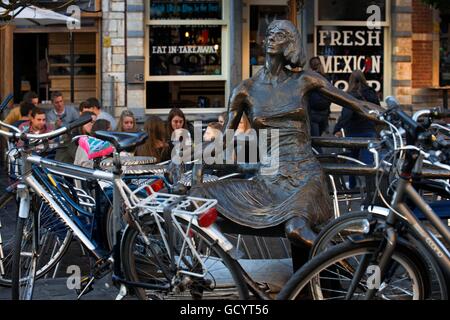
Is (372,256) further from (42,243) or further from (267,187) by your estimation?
(42,243)

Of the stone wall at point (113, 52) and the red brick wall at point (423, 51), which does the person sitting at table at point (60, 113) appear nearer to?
the stone wall at point (113, 52)

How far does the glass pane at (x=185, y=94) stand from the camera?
53.1ft

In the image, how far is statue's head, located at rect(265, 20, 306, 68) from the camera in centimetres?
517

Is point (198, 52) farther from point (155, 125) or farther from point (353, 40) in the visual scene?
point (155, 125)

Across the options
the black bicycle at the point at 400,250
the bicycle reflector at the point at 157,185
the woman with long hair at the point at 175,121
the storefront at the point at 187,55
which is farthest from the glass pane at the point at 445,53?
the black bicycle at the point at 400,250

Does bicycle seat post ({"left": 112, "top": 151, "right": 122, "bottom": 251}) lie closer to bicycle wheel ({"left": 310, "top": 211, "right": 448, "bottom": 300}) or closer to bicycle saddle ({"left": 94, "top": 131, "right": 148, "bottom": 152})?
bicycle saddle ({"left": 94, "top": 131, "right": 148, "bottom": 152})

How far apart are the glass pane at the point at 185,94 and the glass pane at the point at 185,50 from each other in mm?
199

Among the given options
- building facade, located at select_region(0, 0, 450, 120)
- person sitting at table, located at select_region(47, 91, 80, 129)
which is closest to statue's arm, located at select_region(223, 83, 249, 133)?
person sitting at table, located at select_region(47, 91, 80, 129)

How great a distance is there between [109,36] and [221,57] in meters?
2.04

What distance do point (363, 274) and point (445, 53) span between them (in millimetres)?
13786

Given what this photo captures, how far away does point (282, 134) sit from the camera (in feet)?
16.9

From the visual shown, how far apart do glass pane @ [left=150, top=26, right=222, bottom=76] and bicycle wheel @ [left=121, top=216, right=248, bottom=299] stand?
11656 millimetres

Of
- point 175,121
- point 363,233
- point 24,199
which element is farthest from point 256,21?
point 363,233

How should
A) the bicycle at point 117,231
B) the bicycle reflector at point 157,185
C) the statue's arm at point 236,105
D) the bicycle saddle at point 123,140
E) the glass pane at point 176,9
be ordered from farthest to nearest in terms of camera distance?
1. the glass pane at point 176,9
2. the bicycle reflector at point 157,185
3. the statue's arm at point 236,105
4. the bicycle saddle at point 123,140
5. the bicycle at point 117,231
